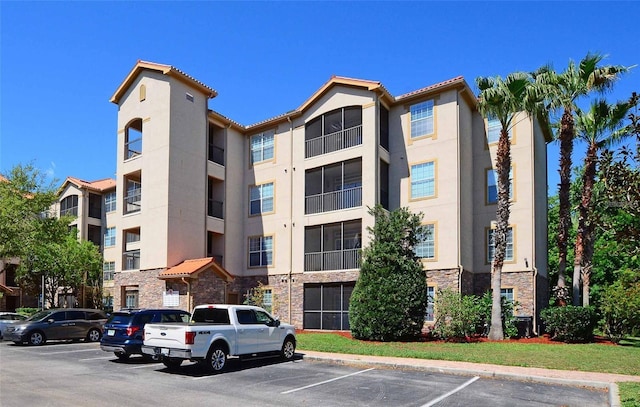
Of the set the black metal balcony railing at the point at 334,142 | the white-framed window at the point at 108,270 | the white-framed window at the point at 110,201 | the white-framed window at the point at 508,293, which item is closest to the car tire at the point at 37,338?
the black metal balcony railing at the point at 334,142

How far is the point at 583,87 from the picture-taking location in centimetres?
2370

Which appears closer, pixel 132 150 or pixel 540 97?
pixel 540 97

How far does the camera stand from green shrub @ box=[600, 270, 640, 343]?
21766mm

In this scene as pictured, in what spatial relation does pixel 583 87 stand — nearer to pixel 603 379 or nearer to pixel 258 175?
pixel 603 379

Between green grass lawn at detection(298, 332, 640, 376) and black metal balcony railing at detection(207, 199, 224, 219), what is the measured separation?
426 inches

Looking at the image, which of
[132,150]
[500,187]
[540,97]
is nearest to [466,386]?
[500,187]

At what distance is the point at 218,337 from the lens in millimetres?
14453

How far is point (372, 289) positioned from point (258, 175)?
12427 mm

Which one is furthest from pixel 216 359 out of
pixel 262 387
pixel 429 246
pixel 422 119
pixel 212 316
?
pixel 422 119

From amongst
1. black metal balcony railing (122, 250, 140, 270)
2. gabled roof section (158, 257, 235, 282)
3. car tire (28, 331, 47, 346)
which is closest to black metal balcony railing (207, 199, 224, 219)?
gabled roof section (158, 257, 235, 282)

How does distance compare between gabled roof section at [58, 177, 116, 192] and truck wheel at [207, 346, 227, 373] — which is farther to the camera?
gabled roof section at [58, 177, 116, 192]

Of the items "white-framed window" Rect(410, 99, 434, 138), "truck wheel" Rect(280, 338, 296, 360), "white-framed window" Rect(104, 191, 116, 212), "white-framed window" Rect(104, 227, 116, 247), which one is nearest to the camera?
"truck wheel" Rect(280, 338, 296, 360)

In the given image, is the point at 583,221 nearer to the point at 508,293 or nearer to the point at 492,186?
the point at 492,186

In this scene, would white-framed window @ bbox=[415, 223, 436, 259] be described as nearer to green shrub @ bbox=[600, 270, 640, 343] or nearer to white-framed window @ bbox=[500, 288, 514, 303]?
white-framed window @ bbox=[500, 288, 514, 303]
